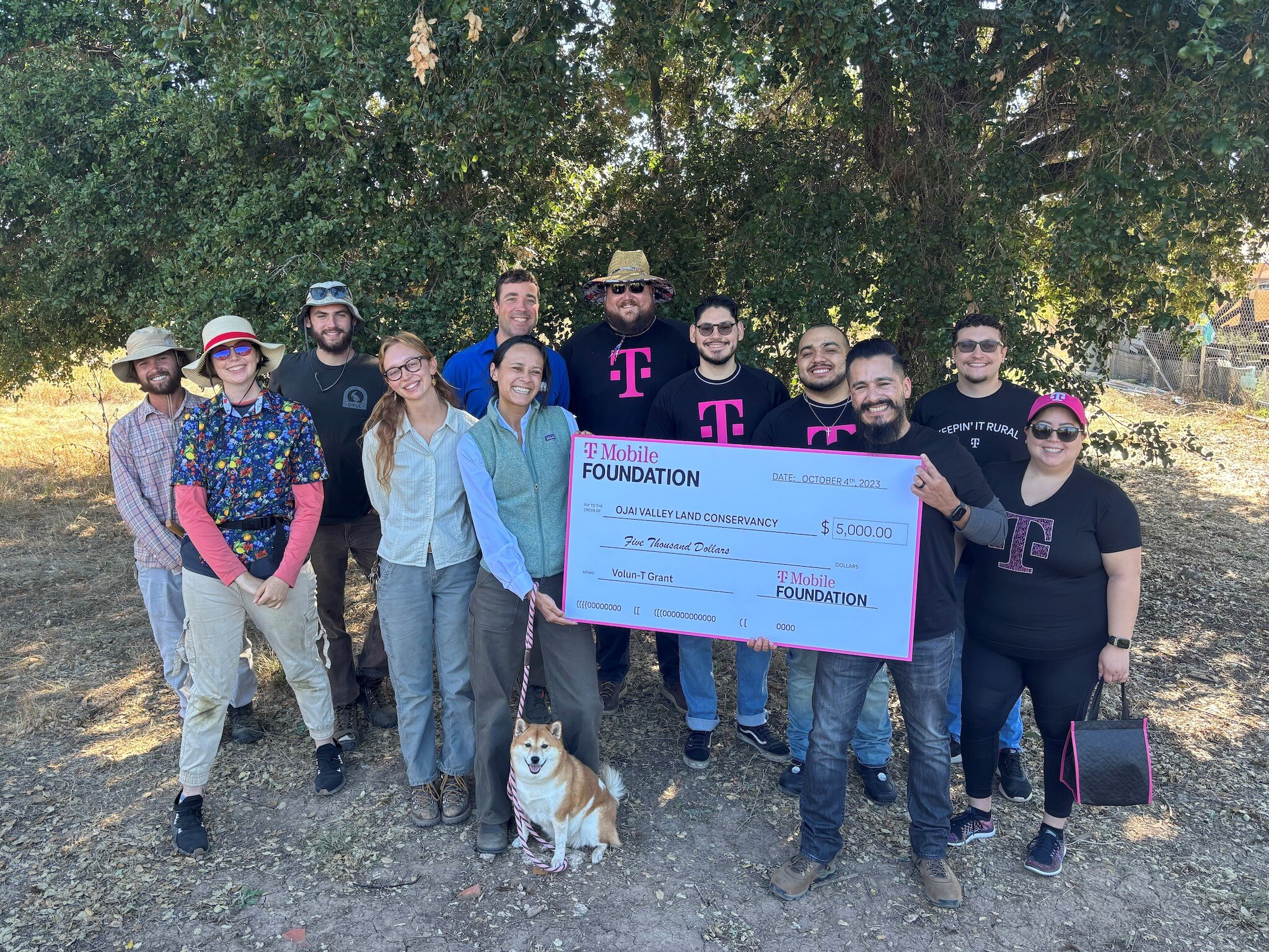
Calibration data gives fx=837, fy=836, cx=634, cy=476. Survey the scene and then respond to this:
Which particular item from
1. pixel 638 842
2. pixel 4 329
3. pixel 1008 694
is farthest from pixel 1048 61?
pixel 4 329

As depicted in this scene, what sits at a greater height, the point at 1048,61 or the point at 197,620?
the point at 1048,61

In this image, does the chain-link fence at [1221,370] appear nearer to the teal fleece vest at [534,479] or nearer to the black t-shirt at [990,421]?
the black t-shirt at [990,421]

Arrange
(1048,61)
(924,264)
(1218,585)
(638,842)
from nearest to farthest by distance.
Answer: (638,842) < (1048,61) < (924,264) < (1218,585)

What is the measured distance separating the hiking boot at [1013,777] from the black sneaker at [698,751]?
1.66 m

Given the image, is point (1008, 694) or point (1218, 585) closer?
point (1008, 694)

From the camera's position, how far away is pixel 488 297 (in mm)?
6516

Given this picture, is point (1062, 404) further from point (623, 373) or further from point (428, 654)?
A: point (428, 654)

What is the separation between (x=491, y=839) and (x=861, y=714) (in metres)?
2.11

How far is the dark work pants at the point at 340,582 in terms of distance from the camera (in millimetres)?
5453

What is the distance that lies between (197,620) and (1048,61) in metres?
6.80

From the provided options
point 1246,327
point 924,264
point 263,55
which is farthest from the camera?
point 1246,327

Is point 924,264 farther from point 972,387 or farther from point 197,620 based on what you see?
point 197,620

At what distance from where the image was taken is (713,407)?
479 centimetres

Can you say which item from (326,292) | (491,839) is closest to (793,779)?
(491,839)
